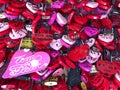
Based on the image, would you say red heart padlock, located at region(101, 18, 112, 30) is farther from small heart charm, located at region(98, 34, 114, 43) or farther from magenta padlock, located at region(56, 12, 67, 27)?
magenta padlock, located at region(56, 12, 67, 27)

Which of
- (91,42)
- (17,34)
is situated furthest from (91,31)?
(17,34)

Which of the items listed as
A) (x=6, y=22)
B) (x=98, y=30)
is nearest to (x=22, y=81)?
(x=6, y=22)

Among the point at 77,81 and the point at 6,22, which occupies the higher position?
the point at 6,22

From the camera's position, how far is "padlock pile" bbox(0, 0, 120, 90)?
0.89m

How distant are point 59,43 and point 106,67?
181 mm

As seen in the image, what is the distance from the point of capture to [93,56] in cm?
93

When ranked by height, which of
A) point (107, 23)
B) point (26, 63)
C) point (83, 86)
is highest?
point (107, 23)

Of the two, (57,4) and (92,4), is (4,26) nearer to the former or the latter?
(57,4)

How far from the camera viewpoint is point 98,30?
0.92 m

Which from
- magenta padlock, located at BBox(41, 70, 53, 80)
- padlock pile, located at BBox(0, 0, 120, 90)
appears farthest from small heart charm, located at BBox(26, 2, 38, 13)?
magenta padlock, located at BBox(41, 70, 53, 80)

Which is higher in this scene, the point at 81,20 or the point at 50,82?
the point at 81,20

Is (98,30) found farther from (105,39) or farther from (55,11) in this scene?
(55,11)

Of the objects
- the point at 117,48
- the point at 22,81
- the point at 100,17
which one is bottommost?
the point at 22,81

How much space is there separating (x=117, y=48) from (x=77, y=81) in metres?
0.19
